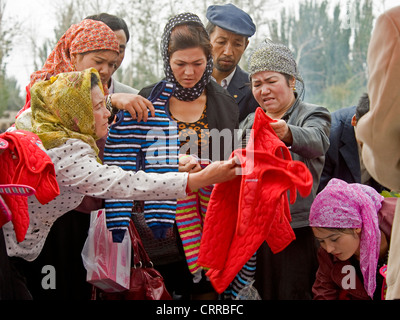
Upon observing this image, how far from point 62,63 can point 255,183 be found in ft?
5.09

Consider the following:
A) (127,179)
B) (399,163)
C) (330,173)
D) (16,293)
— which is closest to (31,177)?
(127,179)

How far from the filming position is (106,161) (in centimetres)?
272

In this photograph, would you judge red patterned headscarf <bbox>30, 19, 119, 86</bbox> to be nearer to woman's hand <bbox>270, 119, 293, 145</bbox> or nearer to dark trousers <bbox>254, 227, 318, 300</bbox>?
woman's hand <bbox>270, 119, 293, 145</bbox>

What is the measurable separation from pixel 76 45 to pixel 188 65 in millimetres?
725

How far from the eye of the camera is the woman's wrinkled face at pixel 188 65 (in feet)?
9.52

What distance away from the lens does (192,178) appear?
247 centimetres

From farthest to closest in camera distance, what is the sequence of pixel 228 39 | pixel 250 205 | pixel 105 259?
pixel 228 39 < pixel 105 259 < pixel 250 205

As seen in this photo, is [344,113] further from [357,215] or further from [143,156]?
[143,156]

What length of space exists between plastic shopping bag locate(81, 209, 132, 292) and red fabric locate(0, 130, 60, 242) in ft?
2.02

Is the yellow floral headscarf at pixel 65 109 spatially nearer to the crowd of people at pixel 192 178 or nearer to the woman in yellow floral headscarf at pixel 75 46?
the crowd of people at pixel 192 178

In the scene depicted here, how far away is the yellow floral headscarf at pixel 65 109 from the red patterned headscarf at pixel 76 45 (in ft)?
1.72

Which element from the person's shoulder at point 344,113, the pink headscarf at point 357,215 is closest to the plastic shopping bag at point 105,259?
the pink headscarf at point 357,215

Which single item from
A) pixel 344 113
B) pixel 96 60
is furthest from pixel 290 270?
pixel 96 60
